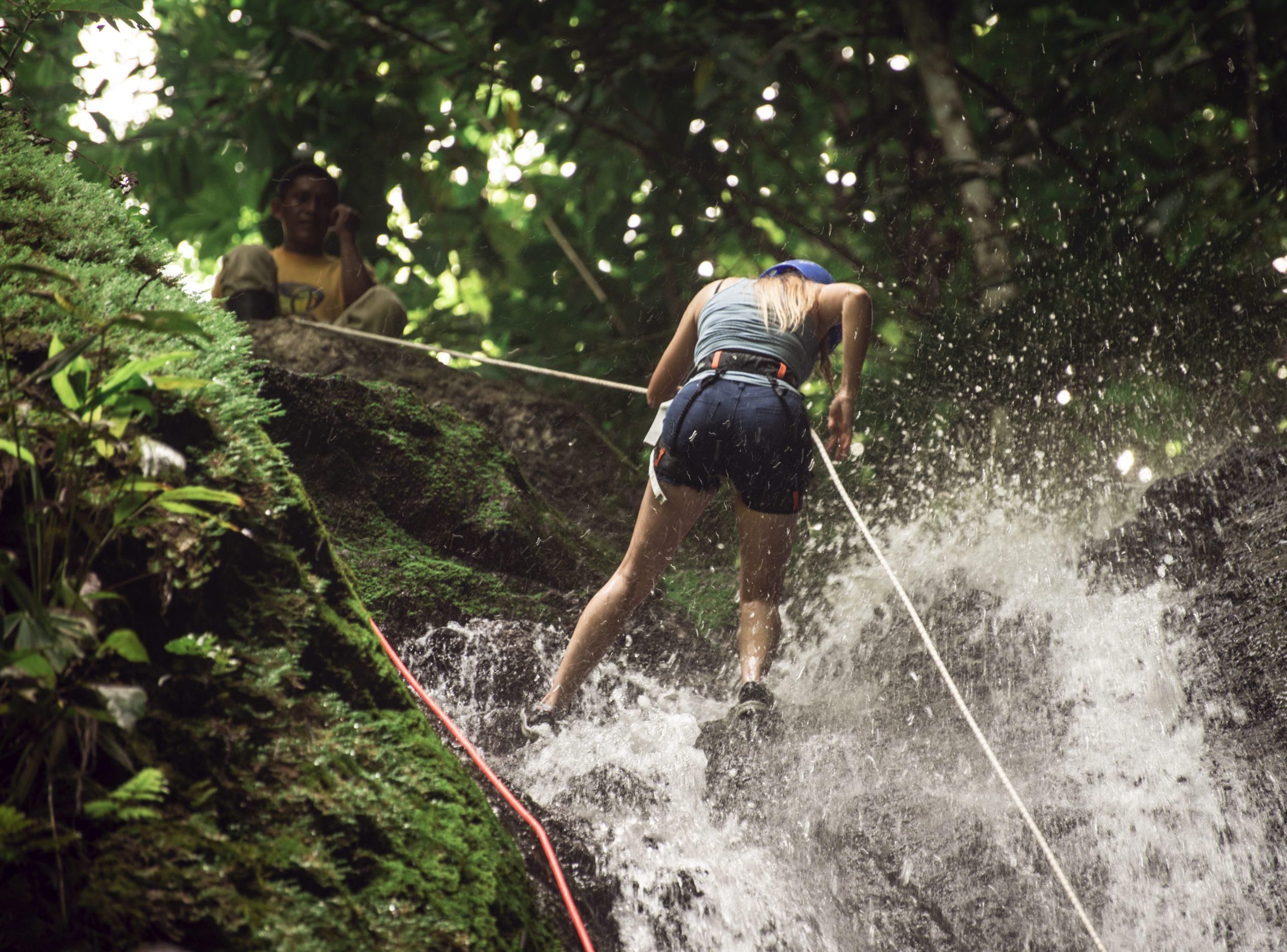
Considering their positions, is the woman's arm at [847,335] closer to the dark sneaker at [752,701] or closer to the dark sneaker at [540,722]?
the dark sneaker at [752,701]

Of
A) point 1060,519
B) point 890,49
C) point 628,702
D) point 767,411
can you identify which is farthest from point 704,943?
point 890,49

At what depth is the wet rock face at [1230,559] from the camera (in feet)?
11.2

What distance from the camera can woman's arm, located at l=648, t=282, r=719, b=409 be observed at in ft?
12.3

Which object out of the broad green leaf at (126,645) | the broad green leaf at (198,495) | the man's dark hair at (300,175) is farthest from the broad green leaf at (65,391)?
the man's dark hair at (300,175)

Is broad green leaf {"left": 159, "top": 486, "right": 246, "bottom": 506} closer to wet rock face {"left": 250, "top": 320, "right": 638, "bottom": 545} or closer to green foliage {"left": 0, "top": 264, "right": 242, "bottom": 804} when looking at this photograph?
green foliage {"left": 0, "top": 264, "right": 242, "bottom": 804}

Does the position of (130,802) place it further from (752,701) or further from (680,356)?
(680,356)

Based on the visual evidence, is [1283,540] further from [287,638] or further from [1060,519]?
[287,638]

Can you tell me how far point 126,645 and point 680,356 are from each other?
106 inches

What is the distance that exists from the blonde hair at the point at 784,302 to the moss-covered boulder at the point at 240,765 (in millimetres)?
1973

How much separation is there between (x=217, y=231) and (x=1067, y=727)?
6.74 m

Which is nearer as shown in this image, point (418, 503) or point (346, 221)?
point (418, 503)

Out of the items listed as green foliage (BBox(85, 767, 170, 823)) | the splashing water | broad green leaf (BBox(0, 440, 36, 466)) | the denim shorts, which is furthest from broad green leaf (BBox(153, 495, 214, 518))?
the denim shorts

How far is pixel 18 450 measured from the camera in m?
1.53

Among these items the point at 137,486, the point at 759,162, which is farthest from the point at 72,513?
the point at 759,162
